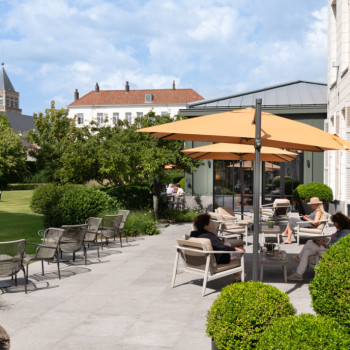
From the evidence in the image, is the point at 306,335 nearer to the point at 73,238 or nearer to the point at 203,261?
the point at 203,261

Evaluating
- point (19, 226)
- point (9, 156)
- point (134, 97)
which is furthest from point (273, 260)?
point (134, 97)

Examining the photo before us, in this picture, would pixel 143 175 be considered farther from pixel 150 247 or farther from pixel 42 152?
pixel 42 152

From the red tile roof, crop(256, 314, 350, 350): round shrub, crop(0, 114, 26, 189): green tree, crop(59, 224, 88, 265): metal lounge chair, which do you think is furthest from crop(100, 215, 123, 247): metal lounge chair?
the red tile roof

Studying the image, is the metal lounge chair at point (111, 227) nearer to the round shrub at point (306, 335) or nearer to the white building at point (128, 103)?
the round shrub at point (306, 335)

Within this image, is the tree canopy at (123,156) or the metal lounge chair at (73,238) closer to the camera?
the metal lounge chair at (73,238)

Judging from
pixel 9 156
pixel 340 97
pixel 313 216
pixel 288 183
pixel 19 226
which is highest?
pixel 340 97

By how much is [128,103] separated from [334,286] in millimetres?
72909

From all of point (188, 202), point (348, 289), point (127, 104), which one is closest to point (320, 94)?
point (188, 202)

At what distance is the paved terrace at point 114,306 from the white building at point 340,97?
606 cm

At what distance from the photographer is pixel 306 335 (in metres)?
3.15

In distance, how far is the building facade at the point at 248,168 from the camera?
20.5 meters

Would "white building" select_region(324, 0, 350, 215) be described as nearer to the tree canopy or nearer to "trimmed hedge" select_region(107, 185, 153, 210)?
the tree canopy

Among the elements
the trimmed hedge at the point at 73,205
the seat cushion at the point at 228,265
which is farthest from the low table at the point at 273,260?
the trimmed hedge at the point at 73,205

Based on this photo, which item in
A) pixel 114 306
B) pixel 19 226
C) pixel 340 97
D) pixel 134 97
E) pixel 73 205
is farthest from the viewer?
pixel 134 97
